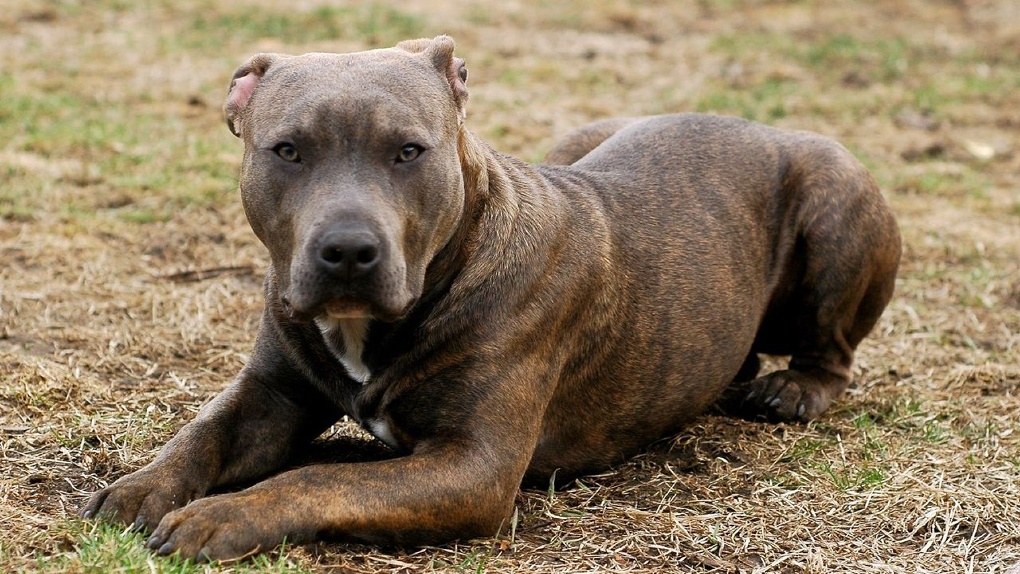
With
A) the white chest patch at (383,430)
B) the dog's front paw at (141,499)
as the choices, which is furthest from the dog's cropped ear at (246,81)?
the dog's front paw at (141,499)

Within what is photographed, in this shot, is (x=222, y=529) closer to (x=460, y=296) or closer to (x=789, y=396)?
(x=460, y=296)

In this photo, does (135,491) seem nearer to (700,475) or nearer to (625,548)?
(625,548)

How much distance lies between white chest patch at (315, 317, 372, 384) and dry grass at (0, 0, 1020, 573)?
64 centimetres

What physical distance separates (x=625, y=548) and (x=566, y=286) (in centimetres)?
108

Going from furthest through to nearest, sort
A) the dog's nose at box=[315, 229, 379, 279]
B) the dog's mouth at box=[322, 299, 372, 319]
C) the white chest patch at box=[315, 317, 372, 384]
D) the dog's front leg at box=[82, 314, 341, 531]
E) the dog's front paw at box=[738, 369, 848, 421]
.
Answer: the dog's front paw at box=[738, 369, 848, 421] < the white chest patch at box=[315, 317, 372, 384] < the dog's front leg at box=[82, 314, 341, 531] < the dog's mouth at box=[322, 299, 372, 319] < the dog's nose at box=[315, 229, 379, 279]

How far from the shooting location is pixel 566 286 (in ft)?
17.1

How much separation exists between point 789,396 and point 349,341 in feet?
8.23

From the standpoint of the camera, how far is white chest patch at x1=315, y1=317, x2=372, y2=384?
491 cm

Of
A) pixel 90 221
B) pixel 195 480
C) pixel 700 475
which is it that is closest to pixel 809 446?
pixel 700 475

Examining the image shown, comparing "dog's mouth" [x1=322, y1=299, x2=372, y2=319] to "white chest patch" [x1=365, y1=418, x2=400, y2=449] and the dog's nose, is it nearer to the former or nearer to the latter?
the dog's nose

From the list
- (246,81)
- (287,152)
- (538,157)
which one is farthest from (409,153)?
(538,157)

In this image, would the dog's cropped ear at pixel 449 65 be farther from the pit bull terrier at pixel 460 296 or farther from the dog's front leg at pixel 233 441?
the dog's front leg at pixel 233 441

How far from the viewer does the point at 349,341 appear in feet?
16.2

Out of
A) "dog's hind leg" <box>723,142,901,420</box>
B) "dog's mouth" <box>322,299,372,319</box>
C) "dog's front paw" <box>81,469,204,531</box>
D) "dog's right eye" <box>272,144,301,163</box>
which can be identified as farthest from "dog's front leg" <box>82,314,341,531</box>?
"dog's hind leg" <box>723,142,901,420</box>
